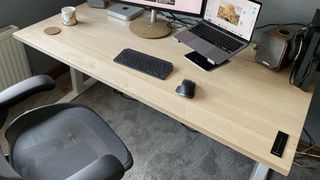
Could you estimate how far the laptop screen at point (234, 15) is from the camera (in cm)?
120

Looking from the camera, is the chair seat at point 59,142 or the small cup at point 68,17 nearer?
the chair seat at point 59,142

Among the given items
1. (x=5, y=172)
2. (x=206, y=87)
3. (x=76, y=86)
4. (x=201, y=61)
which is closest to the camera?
(x=5, y=172)

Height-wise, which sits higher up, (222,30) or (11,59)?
(222,30)

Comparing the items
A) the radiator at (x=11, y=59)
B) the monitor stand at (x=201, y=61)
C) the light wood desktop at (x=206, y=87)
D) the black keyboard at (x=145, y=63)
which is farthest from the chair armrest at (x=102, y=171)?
the radiator at (x=11, y=59)

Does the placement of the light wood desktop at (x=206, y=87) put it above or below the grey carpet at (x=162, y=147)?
above

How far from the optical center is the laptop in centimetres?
123

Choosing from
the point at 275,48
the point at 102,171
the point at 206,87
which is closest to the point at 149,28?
the point at 206,87

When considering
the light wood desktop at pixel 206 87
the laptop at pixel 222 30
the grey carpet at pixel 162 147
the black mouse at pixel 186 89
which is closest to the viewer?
the light wood desktop at pixel 206 87

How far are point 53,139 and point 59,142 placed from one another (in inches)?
1.2

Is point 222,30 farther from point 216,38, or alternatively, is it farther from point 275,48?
point 275,48

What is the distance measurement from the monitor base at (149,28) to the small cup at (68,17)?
0.31 meters

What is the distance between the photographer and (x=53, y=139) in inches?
45.2

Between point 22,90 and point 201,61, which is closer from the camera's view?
point 22,90

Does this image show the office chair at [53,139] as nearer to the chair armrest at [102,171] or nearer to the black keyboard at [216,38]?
the chair armrest at [102,171]
